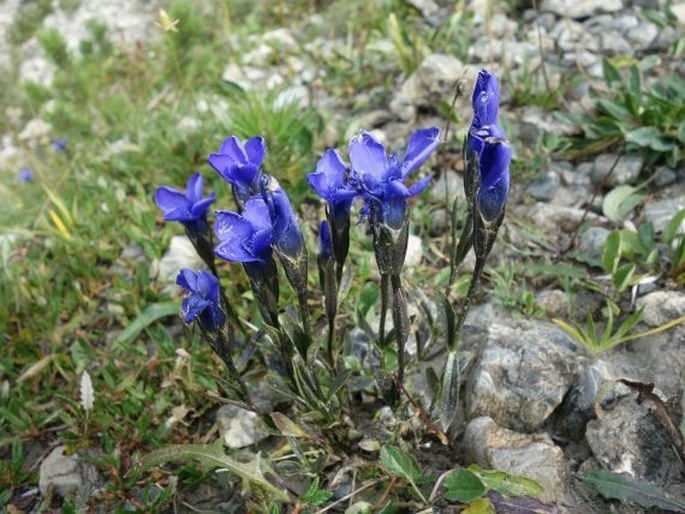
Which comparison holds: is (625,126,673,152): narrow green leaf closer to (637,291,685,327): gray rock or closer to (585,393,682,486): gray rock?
(637,291,685,327): gray rock

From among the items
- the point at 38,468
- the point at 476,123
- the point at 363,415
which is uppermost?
the point at 476,123

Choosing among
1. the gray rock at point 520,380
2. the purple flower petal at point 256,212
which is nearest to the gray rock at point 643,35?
the gray rock at point 520,380

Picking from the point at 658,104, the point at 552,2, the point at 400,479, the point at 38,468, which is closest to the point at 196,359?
the point at 38,468

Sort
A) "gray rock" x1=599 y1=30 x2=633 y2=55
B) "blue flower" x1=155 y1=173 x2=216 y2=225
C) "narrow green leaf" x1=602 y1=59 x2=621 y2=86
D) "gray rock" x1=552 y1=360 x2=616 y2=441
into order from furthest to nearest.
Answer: "gray rock" x1=599 y1=30 x2=633 y2=55 → "narrow green leaf" x1=602 y1=59 x2=621 y2=86 → "gray rock" x1=552 y1=360 x2=616 y2=441 → "blue flower" x1=155 y1=173 x2=216 y2=225

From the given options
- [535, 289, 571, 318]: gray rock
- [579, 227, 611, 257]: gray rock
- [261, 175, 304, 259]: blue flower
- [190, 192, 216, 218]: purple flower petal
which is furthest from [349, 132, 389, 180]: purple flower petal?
[579, 227, 611, 257]: gray rock

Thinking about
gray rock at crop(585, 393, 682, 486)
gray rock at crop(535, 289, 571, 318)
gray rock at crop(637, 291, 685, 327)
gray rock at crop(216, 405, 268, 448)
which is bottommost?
gray rock at crop(216, 405, 268, 448)

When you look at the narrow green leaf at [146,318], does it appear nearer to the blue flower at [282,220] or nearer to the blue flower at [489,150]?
the blue flower at [282,220]

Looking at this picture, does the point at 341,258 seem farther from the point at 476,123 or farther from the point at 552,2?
the point at 552,2

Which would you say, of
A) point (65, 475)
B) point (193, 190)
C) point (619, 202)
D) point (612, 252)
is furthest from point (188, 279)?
point (619, 202)
